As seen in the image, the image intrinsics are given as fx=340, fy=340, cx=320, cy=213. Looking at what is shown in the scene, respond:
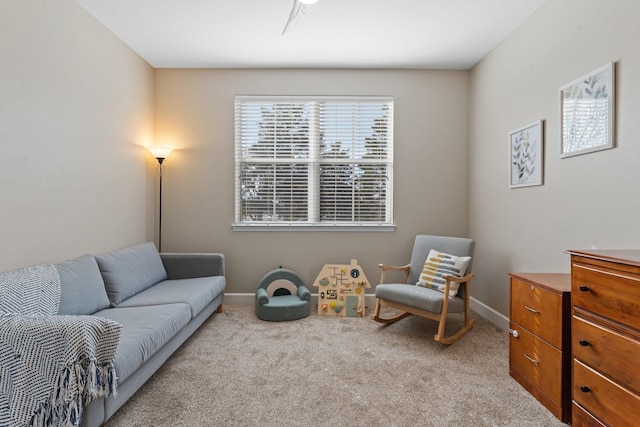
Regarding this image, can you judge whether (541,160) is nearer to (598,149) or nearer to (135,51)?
(598,149)

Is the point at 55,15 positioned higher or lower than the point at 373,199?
higher

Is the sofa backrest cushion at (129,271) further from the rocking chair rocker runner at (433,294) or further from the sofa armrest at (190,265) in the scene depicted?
the rocking chair rocker runner at (433,294)

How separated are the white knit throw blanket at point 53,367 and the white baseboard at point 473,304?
92.1 inches

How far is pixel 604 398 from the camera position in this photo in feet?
5.02

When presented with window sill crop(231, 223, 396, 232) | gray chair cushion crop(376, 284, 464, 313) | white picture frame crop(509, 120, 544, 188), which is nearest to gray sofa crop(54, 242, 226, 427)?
window sill crop(231, 223, 396, 232)

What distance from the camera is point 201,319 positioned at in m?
2.99

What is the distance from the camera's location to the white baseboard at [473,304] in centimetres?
319

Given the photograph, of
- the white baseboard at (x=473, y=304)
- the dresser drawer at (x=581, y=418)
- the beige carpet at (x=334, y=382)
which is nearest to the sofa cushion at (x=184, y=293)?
the beige carpet at (x=334, y=382)

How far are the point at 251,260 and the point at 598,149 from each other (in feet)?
10.7

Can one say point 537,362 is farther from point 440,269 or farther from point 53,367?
point 53,367

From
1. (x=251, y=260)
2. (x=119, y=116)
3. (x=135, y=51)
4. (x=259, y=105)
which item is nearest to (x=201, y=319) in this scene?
(x=251, y=260)

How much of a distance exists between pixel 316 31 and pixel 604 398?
3.20 metres

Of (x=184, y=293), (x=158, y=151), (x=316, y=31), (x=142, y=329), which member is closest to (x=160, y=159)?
(x=158, y=151)

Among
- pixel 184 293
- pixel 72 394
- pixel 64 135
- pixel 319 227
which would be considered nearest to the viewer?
pixel 72 394
